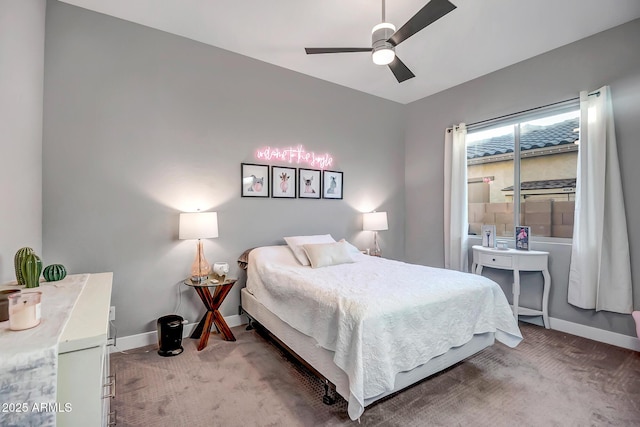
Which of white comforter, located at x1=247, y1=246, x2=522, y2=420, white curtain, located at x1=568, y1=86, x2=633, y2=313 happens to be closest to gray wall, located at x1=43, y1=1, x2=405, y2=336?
white comforter, located at x1=247, y1=246, x2=522, y2=420

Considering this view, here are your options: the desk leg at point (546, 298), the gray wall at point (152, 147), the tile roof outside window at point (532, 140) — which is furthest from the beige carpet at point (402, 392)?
the tile roof outside window at point (532, 140)

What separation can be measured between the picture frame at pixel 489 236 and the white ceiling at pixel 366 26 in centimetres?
198

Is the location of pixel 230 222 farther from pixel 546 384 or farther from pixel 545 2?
pixel 545 2

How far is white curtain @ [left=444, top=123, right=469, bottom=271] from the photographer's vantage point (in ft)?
12.8

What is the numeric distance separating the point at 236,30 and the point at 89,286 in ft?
8.32

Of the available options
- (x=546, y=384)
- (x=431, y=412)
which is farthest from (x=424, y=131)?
(x=431, y=412)

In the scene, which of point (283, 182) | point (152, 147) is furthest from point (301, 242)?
point (152, 147)

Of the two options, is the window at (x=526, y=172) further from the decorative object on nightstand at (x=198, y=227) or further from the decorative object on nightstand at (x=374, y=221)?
the decorative object on nightstand at (x=198, y=227)

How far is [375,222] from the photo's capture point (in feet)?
13.2

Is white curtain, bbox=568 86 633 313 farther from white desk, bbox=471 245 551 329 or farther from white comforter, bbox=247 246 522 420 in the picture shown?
white comforter, bbox=247 246 522 420

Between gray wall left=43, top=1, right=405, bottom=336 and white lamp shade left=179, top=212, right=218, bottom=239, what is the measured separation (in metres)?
0.28

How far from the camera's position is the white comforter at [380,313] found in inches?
63.9

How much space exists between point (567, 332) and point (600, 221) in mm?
1213

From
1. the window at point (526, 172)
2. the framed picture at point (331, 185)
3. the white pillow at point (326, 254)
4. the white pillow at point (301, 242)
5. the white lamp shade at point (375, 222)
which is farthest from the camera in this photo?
the white lamp shade at point (375, 222)
